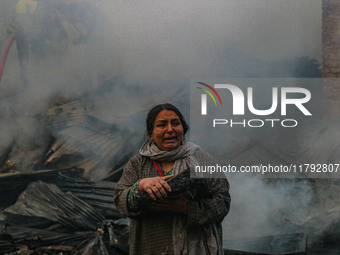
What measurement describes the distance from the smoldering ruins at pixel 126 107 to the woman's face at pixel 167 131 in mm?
1752

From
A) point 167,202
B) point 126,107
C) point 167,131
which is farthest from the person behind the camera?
point 126,107

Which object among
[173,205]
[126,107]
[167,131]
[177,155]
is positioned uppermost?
[126,107]

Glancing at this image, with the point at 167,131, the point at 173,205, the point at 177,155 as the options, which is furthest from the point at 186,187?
the point at 167,131

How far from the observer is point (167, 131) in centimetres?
308

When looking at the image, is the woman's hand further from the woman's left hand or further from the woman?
the woman's left hand

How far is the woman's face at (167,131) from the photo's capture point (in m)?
3.07

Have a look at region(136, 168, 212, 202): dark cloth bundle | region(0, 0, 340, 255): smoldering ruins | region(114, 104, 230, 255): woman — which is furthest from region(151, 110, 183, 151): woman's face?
region(0, 0, 340, 255): smoldering ruins

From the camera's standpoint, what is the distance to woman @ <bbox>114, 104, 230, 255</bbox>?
2.86m

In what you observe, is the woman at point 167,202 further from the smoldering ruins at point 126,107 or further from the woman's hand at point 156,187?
the smoldering ruins at point 126,107

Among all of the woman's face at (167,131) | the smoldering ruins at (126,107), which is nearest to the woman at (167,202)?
the woman's face at (167,131)

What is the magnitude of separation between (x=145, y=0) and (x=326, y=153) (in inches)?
97.1

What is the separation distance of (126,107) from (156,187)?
2279mm

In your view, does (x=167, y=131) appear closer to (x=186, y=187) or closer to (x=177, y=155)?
(x=177, y=155)

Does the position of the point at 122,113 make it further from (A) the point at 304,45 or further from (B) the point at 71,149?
(A) the point at 304,45
